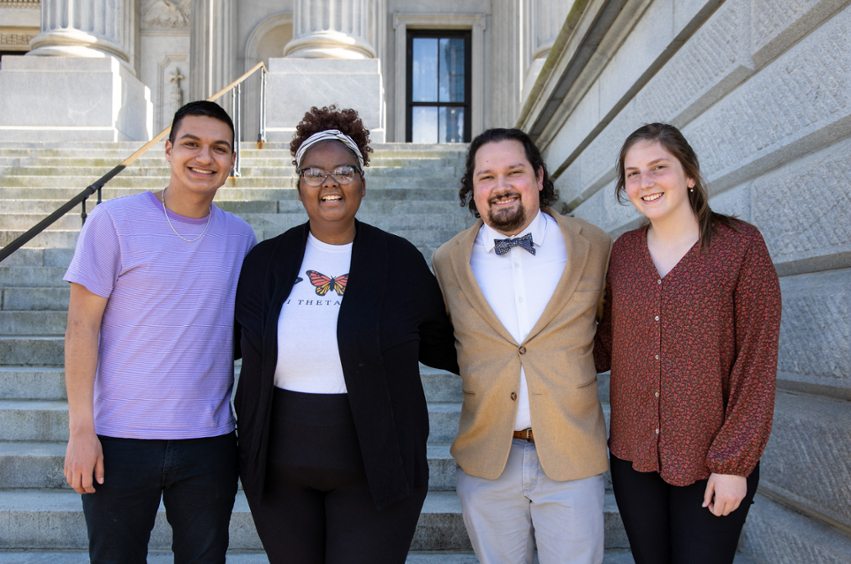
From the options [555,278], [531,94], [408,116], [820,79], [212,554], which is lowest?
[212,554]

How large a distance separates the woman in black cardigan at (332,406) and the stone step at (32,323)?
10.5 feet

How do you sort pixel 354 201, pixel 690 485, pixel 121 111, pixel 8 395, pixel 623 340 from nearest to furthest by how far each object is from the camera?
pixel 690 485 < pixel 623 340 < pixel 354 201 < pixel 8 395 < pixel 121 111

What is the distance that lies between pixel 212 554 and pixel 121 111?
8846 mm

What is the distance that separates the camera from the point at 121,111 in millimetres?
9078

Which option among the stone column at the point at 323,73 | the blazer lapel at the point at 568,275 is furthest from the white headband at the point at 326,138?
the stone column at the point at 323,73

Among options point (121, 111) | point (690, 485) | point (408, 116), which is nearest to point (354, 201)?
point (690, 485)

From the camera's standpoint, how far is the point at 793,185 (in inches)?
92.8

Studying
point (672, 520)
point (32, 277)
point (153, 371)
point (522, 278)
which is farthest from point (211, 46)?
point (672, 520)

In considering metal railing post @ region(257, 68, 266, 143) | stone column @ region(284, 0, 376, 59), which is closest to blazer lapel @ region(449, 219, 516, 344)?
metal railing post @ region(257, 68, 266, 143)

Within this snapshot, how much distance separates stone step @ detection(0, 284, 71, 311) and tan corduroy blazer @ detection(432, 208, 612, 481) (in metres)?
3.90

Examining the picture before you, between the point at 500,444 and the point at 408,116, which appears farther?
the point at 408,116

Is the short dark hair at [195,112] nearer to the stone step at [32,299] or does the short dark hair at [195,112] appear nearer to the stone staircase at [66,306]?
the stone staircase at [66,306]

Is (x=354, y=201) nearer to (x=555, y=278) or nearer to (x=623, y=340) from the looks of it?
(x=555, y=278)

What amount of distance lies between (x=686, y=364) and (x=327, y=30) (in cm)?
843
